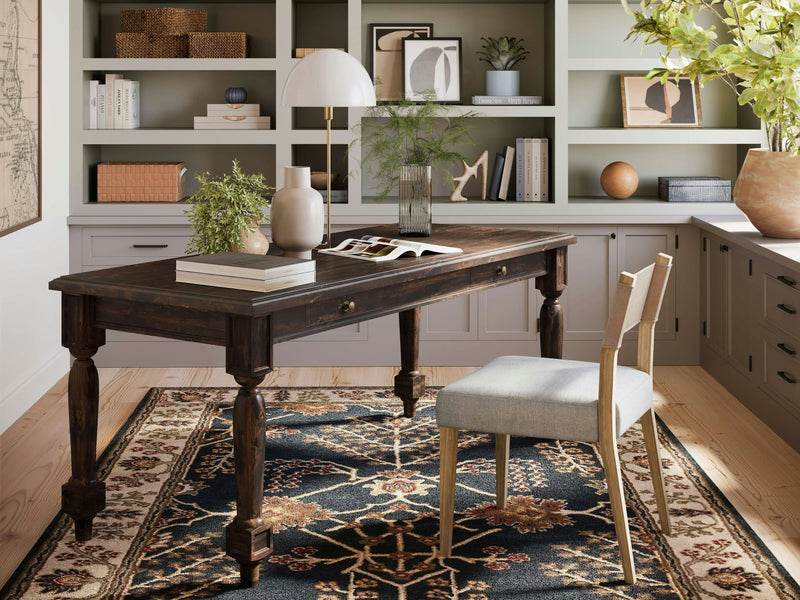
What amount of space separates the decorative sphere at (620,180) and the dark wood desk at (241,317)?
1986 mm

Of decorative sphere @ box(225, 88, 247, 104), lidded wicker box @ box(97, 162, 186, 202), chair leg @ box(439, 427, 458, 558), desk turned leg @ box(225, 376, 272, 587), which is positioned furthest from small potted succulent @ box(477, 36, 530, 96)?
desk turned leg @ box(225, 376, 272, 587)

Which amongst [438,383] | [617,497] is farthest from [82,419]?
[438,383]

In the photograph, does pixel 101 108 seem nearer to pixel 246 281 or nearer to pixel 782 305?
pixel 246 281

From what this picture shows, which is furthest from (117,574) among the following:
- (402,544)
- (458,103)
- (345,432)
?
(458,103)

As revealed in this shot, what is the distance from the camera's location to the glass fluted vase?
359 centimetres

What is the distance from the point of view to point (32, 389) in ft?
14.6

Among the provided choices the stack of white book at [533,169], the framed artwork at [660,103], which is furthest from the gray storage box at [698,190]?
the stack of white book at [533,169]

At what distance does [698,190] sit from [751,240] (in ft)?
3.15

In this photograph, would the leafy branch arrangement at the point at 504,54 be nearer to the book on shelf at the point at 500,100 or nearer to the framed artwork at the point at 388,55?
the book on shelf at the point at 500,100

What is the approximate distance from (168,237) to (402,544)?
2598 mm

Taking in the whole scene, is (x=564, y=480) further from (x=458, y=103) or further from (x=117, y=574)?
(x=458, y=103)

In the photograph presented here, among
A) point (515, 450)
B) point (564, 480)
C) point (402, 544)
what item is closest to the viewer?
point (402, 544)

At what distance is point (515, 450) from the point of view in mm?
3805

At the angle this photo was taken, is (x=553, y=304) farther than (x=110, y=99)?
No
